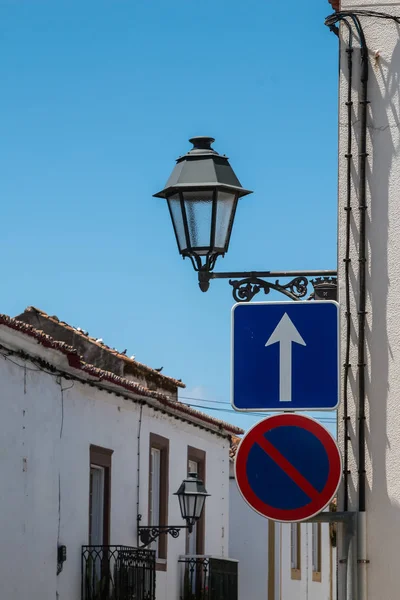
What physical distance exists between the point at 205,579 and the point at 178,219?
1553 centimetres

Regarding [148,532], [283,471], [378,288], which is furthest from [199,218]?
[148,532]

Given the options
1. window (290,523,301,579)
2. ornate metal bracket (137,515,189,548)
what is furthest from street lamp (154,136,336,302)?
window (290,523,301,579)

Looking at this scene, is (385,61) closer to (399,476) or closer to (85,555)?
(399,476)

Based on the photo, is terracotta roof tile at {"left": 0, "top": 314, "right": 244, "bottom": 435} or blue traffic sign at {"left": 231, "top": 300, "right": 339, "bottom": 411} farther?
terracotta roof tile at {"left": 0, "top": 314, "right": 244, "bottom": 435}

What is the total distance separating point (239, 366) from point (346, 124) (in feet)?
7.24

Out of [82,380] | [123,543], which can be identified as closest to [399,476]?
[82,380]

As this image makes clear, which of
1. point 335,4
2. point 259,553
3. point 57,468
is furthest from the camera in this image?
point 259,553

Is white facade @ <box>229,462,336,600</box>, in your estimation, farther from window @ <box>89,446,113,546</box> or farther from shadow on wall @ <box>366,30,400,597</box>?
shadow on wall @ <box>366,30,400,597</box>

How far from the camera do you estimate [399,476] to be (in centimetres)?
739

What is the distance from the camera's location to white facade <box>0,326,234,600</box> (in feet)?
51.6

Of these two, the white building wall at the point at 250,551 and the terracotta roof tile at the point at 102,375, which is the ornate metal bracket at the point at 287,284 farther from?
the white building wall at the point at 250,551

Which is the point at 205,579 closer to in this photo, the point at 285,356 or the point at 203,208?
the point at 203,208

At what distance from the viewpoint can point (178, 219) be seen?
312 inches

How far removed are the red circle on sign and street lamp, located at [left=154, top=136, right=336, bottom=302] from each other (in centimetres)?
177
